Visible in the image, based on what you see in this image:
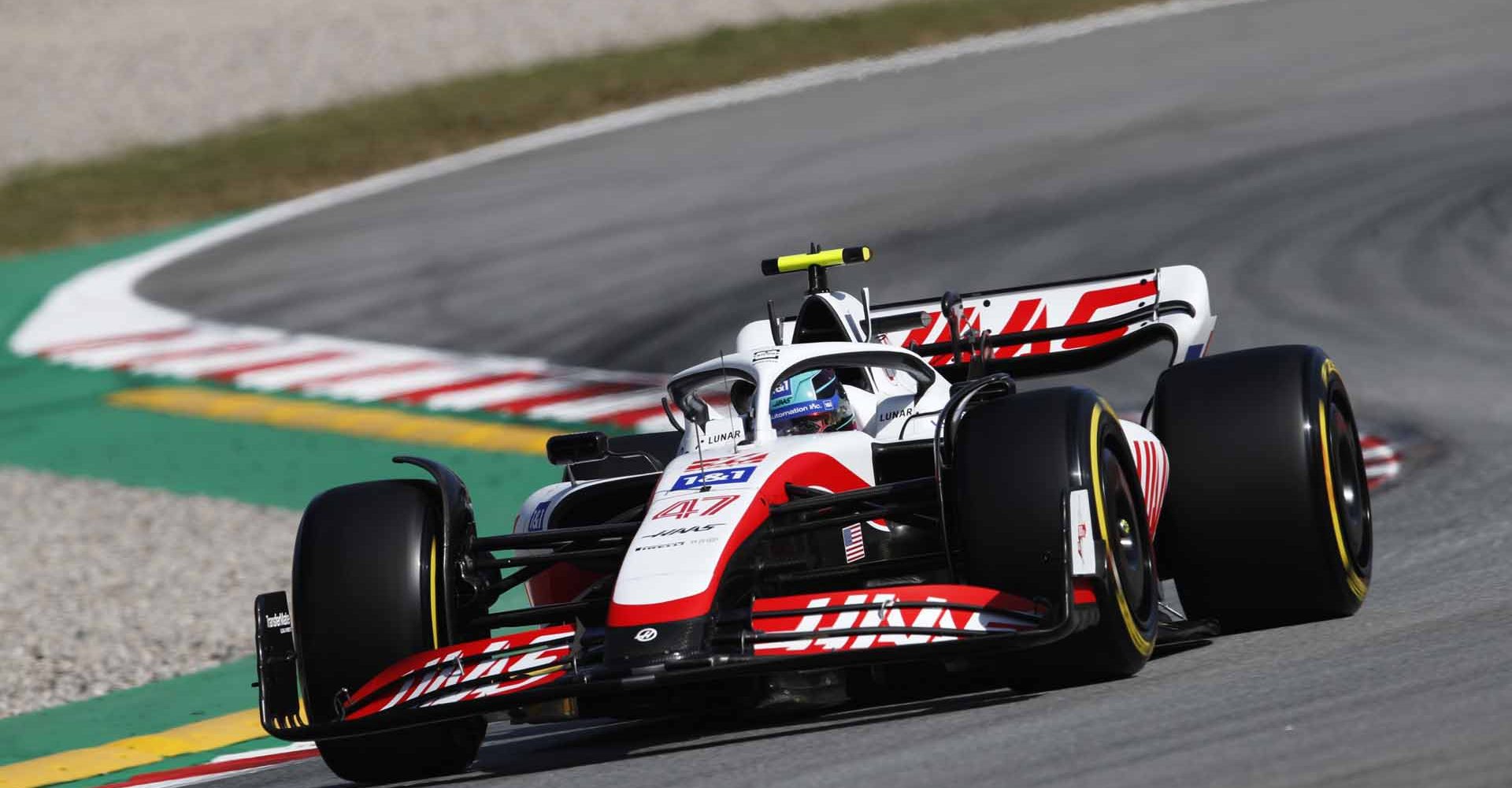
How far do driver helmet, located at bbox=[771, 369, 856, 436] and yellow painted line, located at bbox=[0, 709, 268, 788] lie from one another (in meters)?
2.69

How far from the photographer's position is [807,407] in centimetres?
759

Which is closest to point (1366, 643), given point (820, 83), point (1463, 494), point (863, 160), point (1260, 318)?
point (1463, 494)

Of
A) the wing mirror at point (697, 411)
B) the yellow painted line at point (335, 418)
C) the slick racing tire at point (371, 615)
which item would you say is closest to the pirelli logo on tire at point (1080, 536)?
the wing mirror at point (697, 411)

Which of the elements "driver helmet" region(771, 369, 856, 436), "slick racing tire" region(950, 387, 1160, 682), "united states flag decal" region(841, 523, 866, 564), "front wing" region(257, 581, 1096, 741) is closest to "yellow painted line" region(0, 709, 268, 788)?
"front wing" region(257, 581, 1096, 741)

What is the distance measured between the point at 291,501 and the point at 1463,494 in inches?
267

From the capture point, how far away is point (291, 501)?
13.2 metres

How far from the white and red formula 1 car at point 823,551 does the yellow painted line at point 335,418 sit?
19.1 ft

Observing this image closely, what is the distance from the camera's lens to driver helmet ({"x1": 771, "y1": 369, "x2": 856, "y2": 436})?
24.9 feet

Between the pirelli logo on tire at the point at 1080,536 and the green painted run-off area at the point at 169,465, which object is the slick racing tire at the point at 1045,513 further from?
the green painted run-off area at the point at 169,465

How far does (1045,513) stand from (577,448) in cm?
188

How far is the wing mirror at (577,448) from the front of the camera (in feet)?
25.0

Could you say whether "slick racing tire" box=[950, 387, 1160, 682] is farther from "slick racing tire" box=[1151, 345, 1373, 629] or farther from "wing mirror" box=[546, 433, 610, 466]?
"wing mirror" box=[546, 433, 610, 466]

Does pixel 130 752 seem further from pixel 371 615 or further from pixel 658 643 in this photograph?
pixel 658 643

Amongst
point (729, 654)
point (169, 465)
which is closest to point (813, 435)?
point (729, 654)
